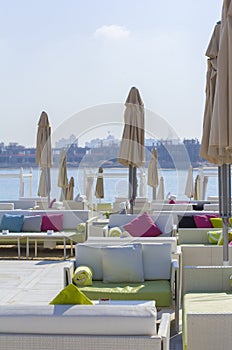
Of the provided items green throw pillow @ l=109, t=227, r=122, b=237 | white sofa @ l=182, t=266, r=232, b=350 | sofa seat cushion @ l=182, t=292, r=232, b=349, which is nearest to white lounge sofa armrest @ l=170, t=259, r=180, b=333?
white sofa @ l=182, t=266, r=232, b=350

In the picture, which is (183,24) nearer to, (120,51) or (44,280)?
(120,51)

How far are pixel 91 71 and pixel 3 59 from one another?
2294mm

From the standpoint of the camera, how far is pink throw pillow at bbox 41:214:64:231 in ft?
28.8

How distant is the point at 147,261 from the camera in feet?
17.3

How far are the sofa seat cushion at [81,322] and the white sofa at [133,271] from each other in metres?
1.75

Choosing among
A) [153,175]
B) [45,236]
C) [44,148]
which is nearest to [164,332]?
[45,236]

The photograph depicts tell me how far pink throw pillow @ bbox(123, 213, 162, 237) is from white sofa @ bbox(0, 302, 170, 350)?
16.1ft

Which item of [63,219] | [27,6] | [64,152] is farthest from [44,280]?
[64,152]

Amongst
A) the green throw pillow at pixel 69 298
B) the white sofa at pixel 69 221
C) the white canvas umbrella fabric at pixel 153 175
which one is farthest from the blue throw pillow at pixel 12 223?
the green throw pillow at pixel 69 298

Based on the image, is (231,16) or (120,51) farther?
(120,51)

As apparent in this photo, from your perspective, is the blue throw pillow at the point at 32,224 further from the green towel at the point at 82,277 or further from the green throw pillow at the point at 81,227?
the green towel at the point at 82,277

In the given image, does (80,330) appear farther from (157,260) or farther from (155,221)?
(155,221)

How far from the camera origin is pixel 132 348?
282 cm

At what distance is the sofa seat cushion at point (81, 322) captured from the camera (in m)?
2.86
